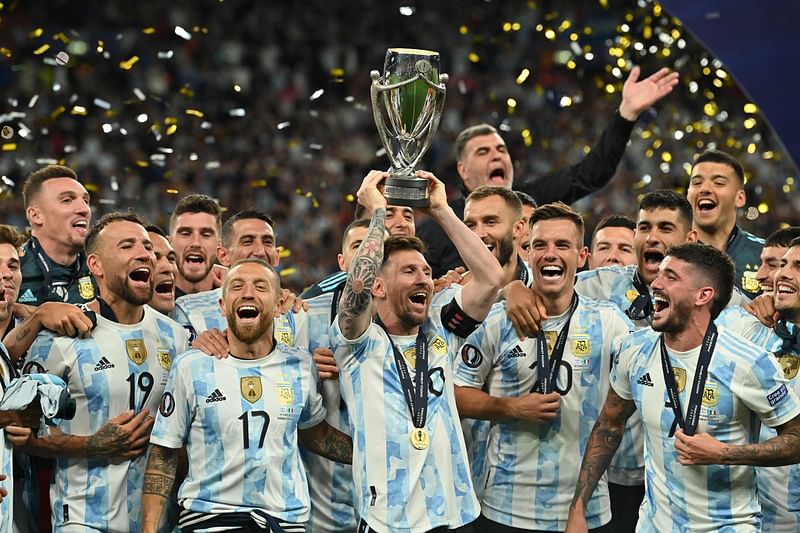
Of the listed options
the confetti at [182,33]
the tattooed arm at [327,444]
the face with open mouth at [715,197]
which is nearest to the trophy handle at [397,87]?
the tattooed arm at [327,444]

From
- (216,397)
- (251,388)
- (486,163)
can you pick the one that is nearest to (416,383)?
(251,388)

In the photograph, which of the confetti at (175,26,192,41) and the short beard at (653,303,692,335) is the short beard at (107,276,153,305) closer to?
the short beard at (653,303,692,335)

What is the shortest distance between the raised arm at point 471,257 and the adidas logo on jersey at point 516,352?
10.8 inches

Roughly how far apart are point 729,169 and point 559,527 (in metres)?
2.17

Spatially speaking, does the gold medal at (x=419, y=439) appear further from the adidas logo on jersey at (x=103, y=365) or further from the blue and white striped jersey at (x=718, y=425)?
the adidas logo on jersey at (x=103, y=365)

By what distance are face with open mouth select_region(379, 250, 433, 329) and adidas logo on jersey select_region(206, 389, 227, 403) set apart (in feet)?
2.44

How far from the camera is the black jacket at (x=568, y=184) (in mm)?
6582

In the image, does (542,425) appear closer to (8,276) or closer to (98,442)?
(98,442)

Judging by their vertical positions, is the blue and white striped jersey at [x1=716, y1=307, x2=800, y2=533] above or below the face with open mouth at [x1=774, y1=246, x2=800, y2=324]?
below

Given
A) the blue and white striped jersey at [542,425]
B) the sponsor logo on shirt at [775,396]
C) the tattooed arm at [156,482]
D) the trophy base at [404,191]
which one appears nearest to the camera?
the trophy base at [404,191]

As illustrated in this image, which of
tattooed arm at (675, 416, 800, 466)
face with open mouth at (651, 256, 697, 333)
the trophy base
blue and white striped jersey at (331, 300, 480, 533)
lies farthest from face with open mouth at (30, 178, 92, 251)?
tattooed arm at (675, 416, 800, 466)

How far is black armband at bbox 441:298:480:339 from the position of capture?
17.1ft

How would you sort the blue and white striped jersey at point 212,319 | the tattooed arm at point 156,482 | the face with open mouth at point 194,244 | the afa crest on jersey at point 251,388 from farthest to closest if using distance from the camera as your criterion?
1. the face with open mouth at point 194,244
2. the blue and white striped jersey at point 212,319
3. the afa crest on jersey at point 251,388
4. the tattooed arm at point 156,482

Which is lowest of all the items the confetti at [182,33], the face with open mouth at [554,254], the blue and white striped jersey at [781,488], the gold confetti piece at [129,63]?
the blue and white striped jersey at [781,488]
